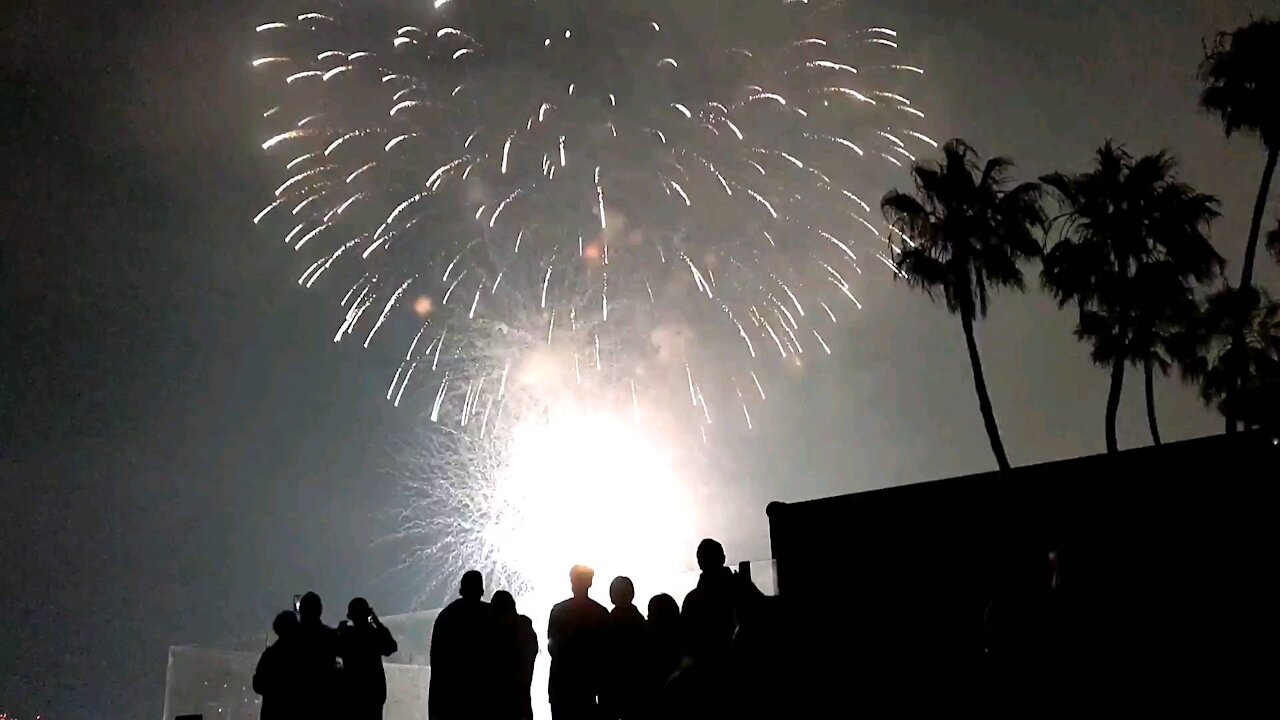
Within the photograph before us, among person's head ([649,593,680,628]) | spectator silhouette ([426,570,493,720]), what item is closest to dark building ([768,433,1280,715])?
person's head ([649,593,680,628])

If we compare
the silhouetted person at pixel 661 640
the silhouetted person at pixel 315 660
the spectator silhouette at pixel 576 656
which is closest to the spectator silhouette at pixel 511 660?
the spectator silhouette at pixel 576 656

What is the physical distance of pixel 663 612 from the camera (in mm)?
8031

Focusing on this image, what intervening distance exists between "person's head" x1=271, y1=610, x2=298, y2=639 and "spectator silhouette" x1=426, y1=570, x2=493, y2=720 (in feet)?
3.61

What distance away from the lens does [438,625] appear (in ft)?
26.2

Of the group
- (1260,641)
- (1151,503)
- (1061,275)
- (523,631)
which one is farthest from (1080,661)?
(1061,275)

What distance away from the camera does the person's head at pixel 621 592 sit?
838cm

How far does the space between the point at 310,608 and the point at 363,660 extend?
2.09ft

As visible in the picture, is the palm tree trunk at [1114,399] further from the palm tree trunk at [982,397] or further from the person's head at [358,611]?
the person's head at [358,611]

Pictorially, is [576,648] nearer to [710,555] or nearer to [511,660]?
[511,660]

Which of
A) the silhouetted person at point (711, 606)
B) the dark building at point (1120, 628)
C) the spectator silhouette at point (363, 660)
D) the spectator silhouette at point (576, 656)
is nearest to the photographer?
the dark building at point (1120, 628)

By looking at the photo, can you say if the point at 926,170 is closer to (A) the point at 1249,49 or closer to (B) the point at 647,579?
(A) the point at 1249,49

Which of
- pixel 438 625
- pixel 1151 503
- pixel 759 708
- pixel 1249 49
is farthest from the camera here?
pixel 1249 49

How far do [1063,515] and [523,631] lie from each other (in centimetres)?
783

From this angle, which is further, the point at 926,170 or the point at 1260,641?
the point at 926,170
